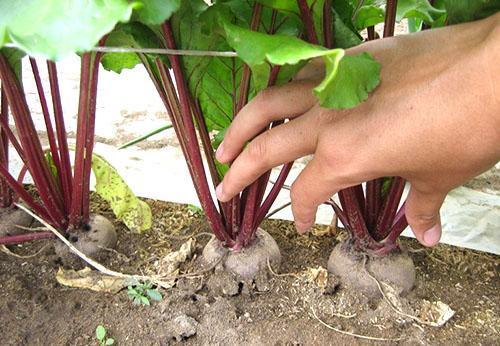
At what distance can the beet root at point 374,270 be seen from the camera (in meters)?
1.26

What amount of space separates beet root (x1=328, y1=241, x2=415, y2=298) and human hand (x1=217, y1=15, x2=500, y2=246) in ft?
1.01

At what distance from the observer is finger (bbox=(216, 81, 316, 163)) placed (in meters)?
0.94

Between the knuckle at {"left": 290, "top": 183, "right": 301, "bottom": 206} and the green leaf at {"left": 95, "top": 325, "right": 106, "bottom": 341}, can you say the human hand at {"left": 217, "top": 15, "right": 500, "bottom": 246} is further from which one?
the green leaf at {"left": 95, "top": 325, "right": 106, "bottom": 341}

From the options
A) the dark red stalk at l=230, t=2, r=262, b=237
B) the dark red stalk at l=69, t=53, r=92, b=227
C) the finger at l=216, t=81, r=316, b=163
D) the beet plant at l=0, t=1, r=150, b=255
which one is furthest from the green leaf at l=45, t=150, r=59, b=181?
the finger at l=216, t=81, r=316, b=163

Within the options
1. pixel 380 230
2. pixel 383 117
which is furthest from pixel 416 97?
pixel 380 230

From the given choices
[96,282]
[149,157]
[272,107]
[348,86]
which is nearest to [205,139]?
[272,107]

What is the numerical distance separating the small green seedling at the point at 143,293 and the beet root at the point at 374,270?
392mm

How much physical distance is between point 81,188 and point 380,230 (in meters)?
0.65

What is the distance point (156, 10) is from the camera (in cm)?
74

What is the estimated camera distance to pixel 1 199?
147 centimetres

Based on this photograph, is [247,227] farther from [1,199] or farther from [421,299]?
[1,199]

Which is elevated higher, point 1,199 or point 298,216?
point 298,216

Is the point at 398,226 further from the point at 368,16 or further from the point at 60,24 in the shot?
the point at 60,24

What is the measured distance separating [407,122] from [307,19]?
29 cm
